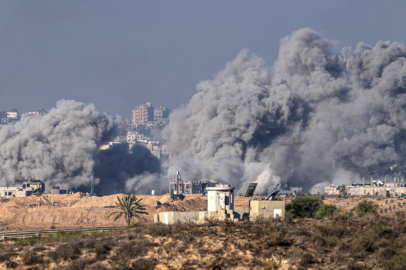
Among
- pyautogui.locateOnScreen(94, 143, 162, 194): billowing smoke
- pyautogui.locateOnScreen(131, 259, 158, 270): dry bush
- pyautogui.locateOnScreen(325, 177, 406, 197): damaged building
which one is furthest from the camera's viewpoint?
pyautogui.locateOnScreen(94, 143, 162, 194): billowing smoke

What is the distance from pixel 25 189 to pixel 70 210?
35601 millimetres

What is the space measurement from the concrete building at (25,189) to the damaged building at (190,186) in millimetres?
28607

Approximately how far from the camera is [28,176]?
127 meters

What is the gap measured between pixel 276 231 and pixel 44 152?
98.3 metres

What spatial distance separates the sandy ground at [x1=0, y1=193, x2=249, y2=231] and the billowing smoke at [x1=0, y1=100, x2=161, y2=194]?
20256 mm

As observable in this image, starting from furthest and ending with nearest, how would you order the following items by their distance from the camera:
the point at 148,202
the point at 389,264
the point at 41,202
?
the point at 41,202 < the point at 148,202 < the point at 389,264

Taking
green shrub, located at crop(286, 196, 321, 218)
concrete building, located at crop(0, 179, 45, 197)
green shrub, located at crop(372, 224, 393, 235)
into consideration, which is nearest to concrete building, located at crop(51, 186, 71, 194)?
concrete building, located at crop(0, 179, 45, 197)

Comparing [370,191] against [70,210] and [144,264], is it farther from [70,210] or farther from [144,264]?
[144,264]

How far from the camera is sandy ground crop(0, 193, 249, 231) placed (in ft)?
254

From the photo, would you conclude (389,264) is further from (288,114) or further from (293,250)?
(288,114)

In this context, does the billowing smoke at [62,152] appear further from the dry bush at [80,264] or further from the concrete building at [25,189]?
the dry bush at [80,264]

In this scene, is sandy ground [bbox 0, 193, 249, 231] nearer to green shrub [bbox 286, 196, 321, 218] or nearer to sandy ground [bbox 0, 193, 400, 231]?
sandy ground [bbox 0, 193, 400, 231]

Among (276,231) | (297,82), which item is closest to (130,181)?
(297,82)

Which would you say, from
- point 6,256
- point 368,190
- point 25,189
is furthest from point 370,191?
point 6,256
